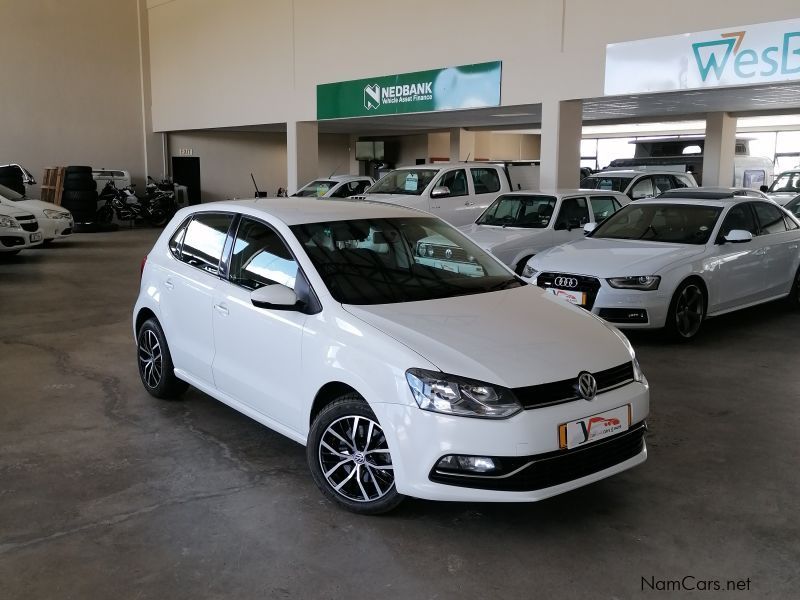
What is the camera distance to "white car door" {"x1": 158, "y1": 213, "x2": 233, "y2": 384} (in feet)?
15.2

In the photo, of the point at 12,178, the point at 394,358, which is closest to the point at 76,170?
the point at 12,178

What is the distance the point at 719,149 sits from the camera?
17.4 meters

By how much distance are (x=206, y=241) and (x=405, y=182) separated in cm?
820

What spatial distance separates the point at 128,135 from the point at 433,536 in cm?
2223

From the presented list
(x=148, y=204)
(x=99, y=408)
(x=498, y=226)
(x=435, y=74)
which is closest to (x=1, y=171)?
(x=148, y=204)

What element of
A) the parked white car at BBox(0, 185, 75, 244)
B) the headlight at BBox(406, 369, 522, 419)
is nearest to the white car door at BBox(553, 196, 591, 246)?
the headlight at BBox(406, 369, 522, 419)

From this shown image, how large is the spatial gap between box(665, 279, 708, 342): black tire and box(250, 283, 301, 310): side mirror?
4.37 metres

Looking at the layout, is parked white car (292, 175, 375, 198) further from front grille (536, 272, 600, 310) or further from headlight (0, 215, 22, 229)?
front grille (536, 272, 600, 310)

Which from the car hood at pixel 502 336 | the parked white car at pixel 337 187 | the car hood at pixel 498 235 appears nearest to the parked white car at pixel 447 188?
the car hood at pixel 498 235

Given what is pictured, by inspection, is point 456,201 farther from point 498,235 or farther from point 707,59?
point 707,59

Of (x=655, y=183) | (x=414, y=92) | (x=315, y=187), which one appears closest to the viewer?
(x=655, y=183)

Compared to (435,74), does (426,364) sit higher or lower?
lower

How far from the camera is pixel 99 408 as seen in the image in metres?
5.33

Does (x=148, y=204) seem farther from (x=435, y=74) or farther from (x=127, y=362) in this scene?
(x=127, y=362)
